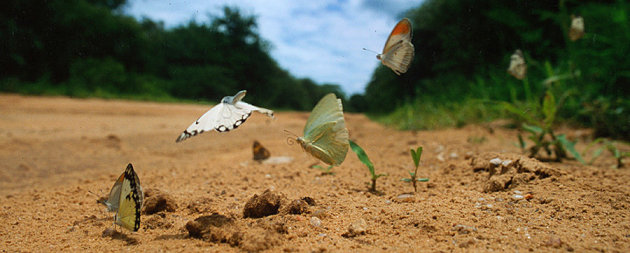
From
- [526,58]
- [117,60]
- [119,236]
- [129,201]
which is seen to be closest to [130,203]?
[129,201]

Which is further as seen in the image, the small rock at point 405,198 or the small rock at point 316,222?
the small rock at point 405,198

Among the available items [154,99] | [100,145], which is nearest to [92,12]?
[154,99]

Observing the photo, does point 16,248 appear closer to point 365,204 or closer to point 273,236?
point 273,236

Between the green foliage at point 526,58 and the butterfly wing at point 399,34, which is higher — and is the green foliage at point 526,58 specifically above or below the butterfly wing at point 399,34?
above

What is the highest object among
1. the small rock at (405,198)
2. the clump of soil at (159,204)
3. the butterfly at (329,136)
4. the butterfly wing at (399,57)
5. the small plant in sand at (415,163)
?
the butterfly wing at (399,57)

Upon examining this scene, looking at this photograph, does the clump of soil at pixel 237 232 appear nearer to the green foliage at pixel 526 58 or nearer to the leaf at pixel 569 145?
the green foliage at pixel 526 58

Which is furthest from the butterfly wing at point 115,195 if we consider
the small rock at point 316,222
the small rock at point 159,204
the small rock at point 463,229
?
the small rock at point 463,229

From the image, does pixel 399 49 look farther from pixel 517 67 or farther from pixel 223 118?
pixel 517 67
